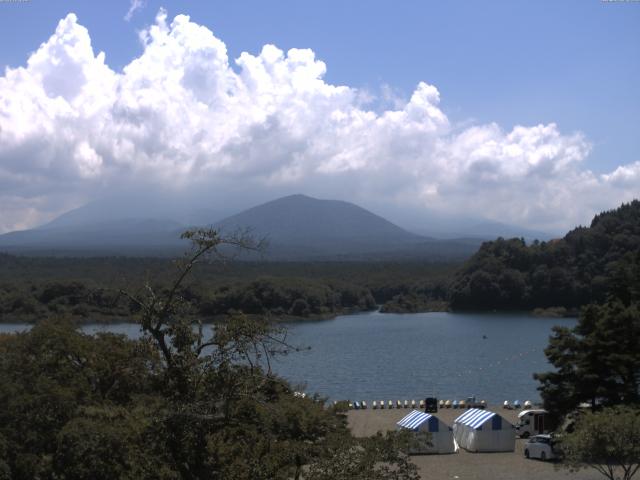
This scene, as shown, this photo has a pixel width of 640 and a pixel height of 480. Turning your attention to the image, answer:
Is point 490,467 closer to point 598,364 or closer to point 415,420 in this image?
point 415,420

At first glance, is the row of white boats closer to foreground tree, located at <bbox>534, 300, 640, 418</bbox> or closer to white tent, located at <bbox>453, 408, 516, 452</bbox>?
white tent, located at <bbox>453, 408, 516, 452</bbox>

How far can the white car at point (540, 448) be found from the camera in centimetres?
1552

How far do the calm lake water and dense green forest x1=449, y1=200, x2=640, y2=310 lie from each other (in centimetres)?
473

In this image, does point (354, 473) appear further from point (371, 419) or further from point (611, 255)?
point (611, 255)

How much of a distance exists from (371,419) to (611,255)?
43572 millimetres

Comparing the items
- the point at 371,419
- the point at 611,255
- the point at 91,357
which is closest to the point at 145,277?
the point at 91,357

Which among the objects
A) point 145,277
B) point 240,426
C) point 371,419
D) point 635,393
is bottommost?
point 371,419

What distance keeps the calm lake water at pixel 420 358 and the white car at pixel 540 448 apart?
190 inches

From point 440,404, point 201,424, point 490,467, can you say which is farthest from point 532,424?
point 201,424

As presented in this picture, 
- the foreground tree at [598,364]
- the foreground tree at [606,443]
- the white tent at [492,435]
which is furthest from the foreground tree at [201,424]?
the foreground tree at [598,364]

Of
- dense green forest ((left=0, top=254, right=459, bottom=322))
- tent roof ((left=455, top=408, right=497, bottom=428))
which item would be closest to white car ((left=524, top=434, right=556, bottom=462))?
tent roof ((left=455, top=408, right=497, bottom=428))

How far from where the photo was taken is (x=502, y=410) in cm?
2353

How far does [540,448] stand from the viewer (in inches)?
617

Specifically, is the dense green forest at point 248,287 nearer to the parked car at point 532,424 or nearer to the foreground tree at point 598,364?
the parked car at point 532,424
